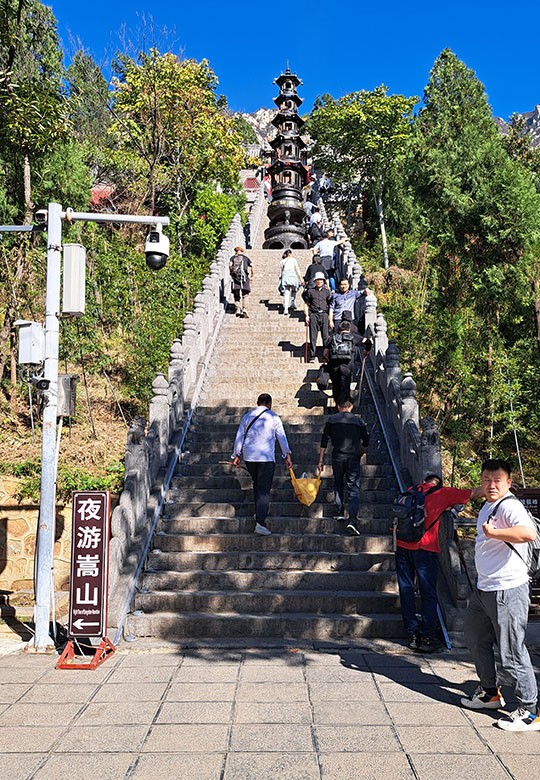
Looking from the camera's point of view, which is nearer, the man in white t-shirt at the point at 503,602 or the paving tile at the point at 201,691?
the man in white t-shirt at the point at 503,602

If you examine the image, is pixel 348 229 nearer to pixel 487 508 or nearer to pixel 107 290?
pixel 107 290

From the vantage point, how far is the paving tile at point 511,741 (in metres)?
3.90

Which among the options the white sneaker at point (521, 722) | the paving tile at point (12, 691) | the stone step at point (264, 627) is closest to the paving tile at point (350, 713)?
the white sneaker at point (521, 722)

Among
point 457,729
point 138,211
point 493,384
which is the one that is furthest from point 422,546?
point 138,211

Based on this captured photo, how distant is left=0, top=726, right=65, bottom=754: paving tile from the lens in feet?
13.0

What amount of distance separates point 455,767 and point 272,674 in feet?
6.20

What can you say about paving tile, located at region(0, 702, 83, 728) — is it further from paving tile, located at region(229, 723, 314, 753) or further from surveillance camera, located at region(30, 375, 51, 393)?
surveillance camera, located at region(30, 375, 51, 393)

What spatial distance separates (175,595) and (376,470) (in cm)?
337

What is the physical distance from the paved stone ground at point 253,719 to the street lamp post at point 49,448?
0.40 m

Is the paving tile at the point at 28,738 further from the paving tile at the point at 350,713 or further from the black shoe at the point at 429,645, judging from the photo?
the black shoe at the point at 429,645

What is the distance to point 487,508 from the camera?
4.49 metres

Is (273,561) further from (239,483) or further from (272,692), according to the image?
(272,692)

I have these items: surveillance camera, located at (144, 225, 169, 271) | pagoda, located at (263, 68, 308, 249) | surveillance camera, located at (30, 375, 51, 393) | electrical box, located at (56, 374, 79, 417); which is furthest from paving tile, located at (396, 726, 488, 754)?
pagoda, located at (263, 68, 308, 249)

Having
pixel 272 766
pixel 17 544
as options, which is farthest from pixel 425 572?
pixel 17 544
